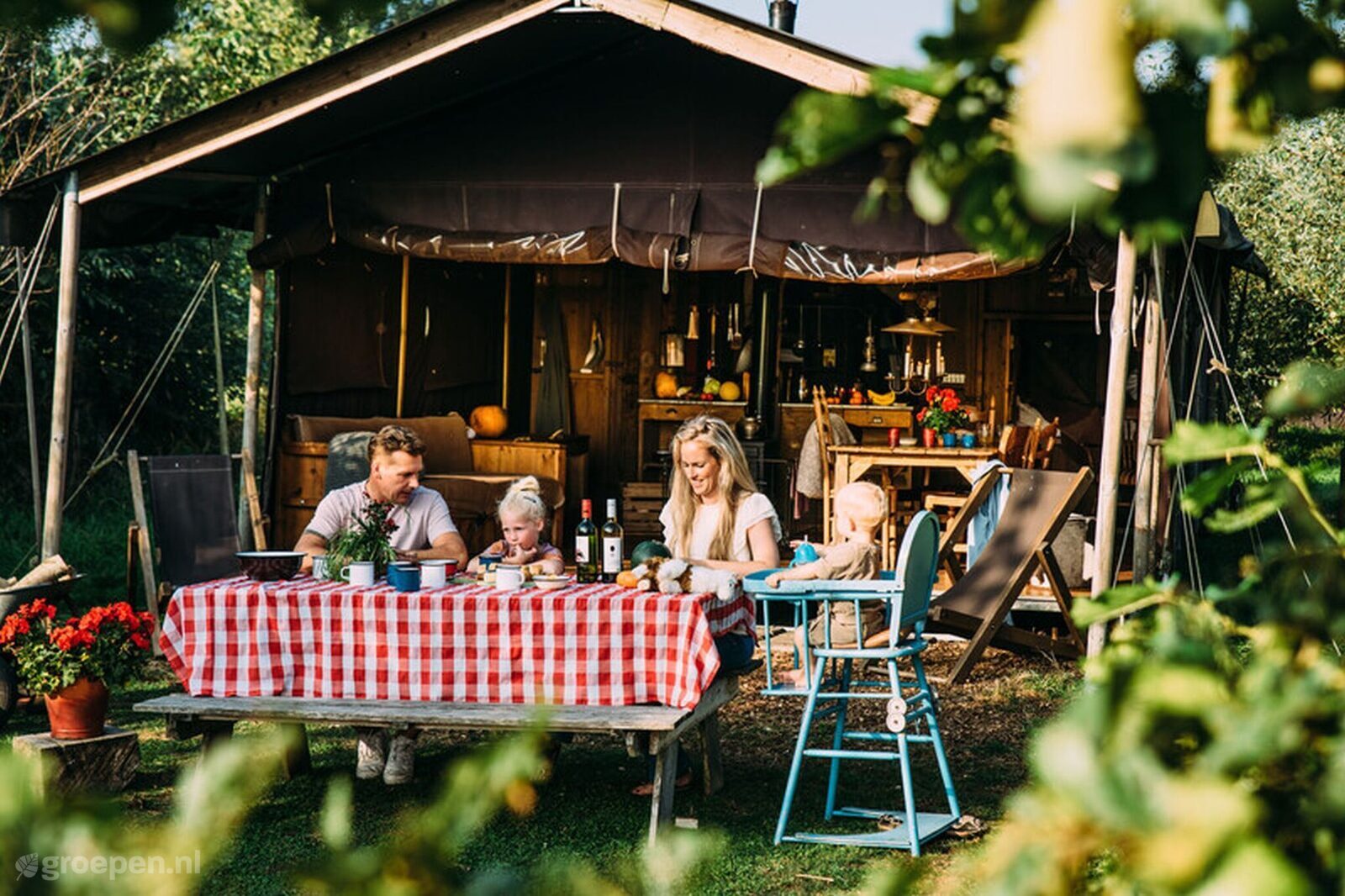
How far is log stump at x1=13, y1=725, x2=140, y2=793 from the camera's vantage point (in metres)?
5.42

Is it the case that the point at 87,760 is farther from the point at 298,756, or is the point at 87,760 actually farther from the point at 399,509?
the point at 399,509

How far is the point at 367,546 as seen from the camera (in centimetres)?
546

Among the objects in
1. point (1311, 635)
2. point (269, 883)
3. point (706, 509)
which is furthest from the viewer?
point (706, 509)

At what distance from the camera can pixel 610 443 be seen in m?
12.9

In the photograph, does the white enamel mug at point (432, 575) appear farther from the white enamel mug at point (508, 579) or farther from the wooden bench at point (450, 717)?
the wooden bench at point (450, 717)

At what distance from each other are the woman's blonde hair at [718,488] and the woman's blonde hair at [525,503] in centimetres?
49

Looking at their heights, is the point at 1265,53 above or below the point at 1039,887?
above

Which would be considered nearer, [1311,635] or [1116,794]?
[1116,794]

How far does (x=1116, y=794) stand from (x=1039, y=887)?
0.15 m

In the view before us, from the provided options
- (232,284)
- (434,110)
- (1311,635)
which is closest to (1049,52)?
(1311,635)

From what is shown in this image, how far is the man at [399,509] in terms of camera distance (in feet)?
19.8

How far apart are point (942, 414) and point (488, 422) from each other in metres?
3.32

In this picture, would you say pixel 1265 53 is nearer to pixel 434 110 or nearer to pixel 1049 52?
pixel 1049 52

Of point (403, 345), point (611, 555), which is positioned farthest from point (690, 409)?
point (611, 555)
